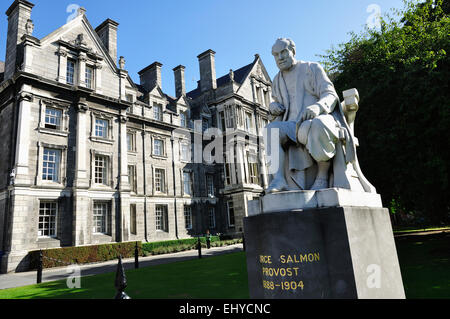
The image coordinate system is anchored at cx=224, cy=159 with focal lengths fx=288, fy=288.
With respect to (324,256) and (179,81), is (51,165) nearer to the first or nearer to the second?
(179,81)

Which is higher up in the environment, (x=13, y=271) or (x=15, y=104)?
(x=15, y=104)

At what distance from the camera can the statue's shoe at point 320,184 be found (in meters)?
3.87

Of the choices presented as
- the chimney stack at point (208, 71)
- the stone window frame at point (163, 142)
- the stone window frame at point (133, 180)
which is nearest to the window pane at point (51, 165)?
the stone window frame at point (133, 180)

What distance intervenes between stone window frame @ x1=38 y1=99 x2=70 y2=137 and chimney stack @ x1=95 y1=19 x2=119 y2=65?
22.9ft

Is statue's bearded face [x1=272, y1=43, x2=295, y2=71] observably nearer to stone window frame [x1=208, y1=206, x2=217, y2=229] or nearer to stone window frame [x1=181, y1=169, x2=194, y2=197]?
stone window frame [x1=181, y1=169, x2=194, y2=197]

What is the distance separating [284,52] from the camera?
471cm

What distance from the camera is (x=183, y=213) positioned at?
95.3 ft

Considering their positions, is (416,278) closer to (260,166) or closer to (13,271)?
(13,271)

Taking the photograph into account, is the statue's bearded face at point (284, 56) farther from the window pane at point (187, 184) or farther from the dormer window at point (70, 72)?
the window pane at point (187, 184)

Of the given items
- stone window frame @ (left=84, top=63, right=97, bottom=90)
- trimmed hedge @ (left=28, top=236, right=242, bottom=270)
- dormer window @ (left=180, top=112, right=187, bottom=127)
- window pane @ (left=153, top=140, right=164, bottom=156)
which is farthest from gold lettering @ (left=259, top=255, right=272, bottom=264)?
dormer window @ (left=180, top=112, right=187, bottom=127)

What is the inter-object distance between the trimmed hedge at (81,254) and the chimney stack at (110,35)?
1561 cm

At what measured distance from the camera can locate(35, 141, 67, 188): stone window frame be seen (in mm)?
18484
